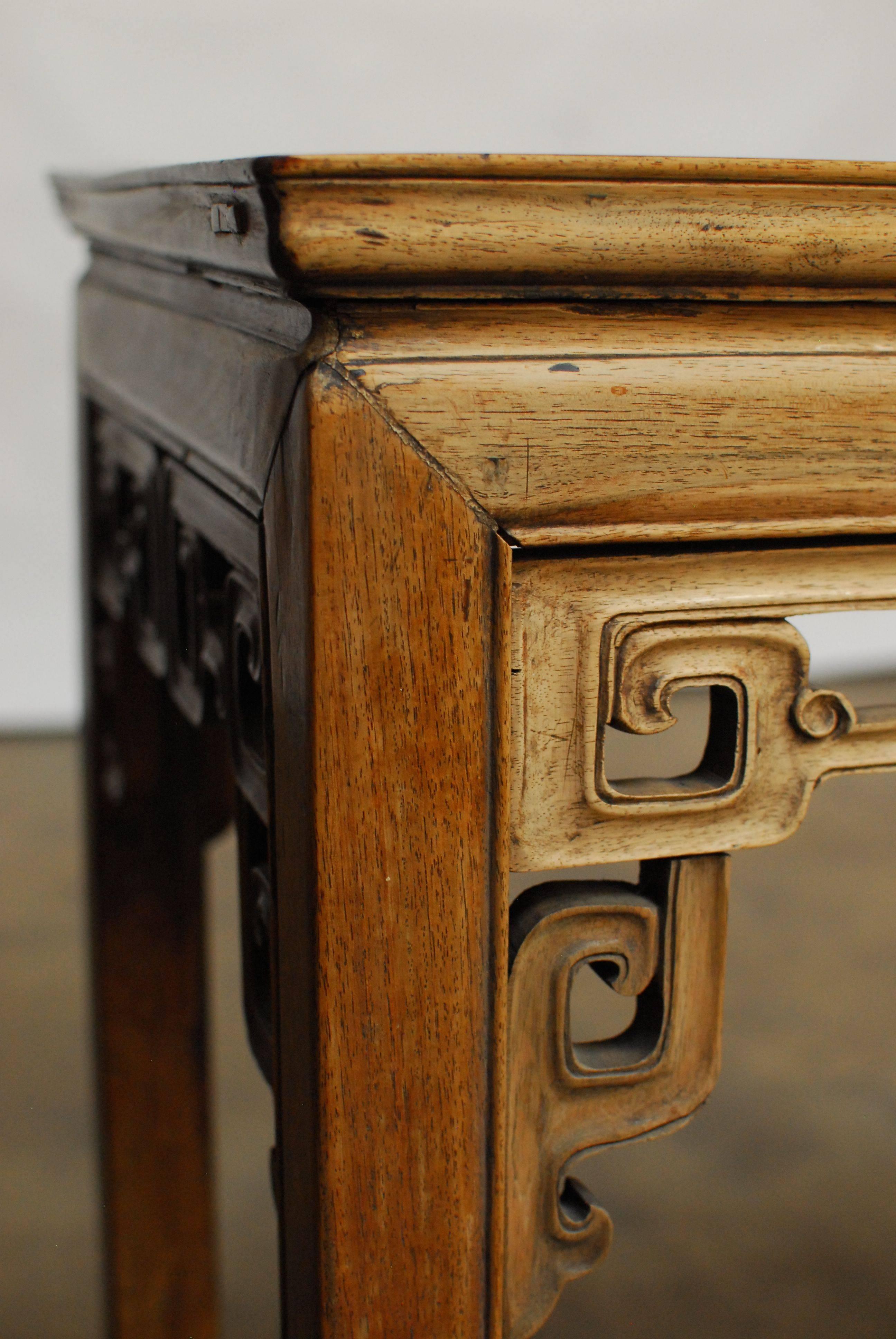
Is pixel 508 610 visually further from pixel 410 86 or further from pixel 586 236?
pixel 410 86

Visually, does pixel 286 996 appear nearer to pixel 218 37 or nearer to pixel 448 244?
pixel 448 244

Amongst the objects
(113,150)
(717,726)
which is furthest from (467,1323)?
(113,150)

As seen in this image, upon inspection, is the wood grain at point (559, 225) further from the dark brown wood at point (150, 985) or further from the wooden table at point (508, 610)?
the dark brown wood at point (150, 985)

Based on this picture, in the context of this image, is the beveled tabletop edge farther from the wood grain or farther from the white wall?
the white wall

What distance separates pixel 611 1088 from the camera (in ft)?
1.49

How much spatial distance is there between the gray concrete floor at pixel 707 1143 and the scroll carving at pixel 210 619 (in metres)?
0.67

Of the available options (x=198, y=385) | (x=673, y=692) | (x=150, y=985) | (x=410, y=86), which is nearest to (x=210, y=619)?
(x=198, y=385)

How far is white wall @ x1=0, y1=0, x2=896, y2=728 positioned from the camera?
1981 millimetres

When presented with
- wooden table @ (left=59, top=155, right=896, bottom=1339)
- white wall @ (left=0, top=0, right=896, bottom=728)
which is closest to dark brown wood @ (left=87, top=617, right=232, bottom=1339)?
wooden table @ (left=59, top=155, right=896, bottom=1339)

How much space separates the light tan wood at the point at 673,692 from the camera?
1.27 ft

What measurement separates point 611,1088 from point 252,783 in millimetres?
161

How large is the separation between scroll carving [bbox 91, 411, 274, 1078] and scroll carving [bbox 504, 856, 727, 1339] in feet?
0.27

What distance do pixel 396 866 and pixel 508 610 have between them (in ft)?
0.24

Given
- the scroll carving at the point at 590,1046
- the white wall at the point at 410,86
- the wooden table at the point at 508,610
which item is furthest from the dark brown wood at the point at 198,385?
the white wall at the point at 410,86
